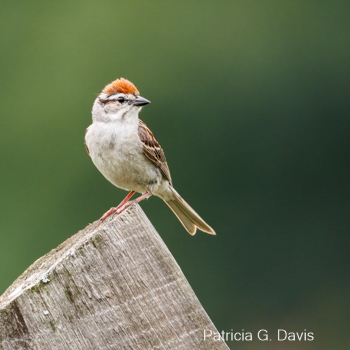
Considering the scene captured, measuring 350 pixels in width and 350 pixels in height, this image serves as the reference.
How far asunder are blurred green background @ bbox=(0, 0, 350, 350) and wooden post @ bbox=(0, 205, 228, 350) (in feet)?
32.9

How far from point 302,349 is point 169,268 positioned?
29.9 feet

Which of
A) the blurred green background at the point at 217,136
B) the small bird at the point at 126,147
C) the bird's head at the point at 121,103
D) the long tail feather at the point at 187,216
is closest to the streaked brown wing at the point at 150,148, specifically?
the small bird at the point at 126,147

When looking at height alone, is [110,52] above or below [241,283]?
above

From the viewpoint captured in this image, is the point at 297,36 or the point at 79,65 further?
the point at 297,36

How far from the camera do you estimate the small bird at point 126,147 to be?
13.9 feet

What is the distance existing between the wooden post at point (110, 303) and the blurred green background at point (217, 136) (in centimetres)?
1004

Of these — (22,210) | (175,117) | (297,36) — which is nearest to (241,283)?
(175,117)

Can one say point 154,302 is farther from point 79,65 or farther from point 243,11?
point 243,11

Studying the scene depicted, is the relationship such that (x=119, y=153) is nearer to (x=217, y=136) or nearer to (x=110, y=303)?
(x=110, y=303)

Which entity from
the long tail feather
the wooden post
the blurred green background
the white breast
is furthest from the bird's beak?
the blurred green background

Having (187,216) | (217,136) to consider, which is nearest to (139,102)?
(187,216)

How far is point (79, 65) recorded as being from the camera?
551 inches

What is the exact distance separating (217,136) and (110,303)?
1308cm

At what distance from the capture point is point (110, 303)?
80.0 inches
